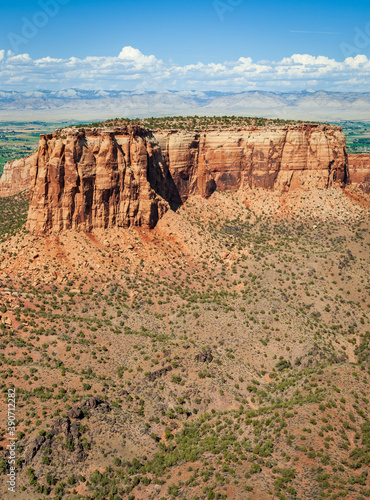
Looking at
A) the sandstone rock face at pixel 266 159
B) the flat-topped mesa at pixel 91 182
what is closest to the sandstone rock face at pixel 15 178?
the sandstone rock face at pixel 266 159

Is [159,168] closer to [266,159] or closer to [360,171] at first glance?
[266,159]

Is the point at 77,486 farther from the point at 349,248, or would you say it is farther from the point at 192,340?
the point at 349,248

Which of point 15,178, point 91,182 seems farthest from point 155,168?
point 15,178

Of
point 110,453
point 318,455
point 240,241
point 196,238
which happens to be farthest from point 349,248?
point 110,453

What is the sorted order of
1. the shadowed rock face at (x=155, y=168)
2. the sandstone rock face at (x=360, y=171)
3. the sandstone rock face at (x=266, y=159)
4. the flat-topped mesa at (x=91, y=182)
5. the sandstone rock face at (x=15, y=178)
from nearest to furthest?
the flat-topped mesa at (x=91, y=182)
the shadowed rock face at (x=155, y=168)
the sandstone rock face at (x=266, y=159)
the sandstone rock face at (x=360, y=171)
the sandstone rock face at (x=15, y=178)

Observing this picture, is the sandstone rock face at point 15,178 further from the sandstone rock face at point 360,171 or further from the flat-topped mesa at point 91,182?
the sandstone rock face at point 360,171

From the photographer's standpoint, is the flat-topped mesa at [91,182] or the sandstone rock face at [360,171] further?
the sandstone rock face at [360,171]
